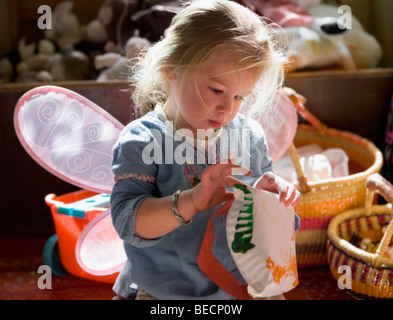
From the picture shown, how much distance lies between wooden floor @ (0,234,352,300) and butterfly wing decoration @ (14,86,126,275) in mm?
272

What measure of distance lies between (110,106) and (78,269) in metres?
0.45

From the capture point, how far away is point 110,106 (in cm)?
145

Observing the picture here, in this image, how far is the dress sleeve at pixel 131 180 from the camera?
76 centimetres

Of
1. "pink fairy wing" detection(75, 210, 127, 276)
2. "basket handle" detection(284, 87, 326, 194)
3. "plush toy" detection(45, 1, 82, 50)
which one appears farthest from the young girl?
"plush toy" detection(45, 1, 82, 50)

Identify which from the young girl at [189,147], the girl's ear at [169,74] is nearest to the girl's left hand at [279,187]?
the young girl at [189,147]

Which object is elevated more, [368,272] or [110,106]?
[110,106]

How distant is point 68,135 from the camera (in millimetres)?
1008

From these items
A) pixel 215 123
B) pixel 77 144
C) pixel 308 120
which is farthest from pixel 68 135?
pixel 308 120

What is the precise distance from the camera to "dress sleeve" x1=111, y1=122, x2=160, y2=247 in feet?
2.49

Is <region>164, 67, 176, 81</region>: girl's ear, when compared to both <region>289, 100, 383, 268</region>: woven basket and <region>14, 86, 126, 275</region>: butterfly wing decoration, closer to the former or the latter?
Answer: <region>14, 86, 126, 275</region>: butterfly wing decoration

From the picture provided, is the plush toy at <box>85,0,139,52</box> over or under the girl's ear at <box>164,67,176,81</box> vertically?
under

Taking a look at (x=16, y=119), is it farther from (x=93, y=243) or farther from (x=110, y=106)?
(x=110, y=106)

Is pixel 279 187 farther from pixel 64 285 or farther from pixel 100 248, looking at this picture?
pixel 64 285
